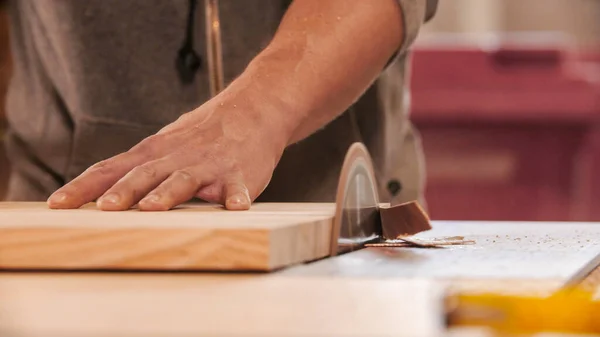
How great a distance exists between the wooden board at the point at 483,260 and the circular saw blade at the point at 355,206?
0.02 metres

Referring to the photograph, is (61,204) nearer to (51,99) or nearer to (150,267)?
(150,267)

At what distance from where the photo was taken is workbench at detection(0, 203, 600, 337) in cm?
43

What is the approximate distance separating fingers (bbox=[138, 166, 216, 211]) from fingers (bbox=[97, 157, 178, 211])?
18mm

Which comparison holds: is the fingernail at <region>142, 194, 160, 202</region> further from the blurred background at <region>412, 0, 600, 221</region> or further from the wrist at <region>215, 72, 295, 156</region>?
the blurred background at <region>412, 0, 600, 221</region>

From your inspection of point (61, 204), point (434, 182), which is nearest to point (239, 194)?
point (61, 204)

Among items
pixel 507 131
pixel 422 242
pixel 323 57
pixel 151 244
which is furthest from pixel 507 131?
pixel 151 244

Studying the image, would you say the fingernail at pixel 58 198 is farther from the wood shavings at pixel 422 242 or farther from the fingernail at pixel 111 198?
the wood shavings at pixel 422 242

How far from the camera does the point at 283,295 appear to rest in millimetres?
499

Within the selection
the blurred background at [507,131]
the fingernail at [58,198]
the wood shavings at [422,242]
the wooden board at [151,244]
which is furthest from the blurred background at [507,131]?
the wooden board at [151,244]

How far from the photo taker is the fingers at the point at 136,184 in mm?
786

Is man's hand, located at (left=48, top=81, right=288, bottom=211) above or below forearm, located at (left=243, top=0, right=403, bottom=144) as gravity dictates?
below

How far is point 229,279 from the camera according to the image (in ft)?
1.82

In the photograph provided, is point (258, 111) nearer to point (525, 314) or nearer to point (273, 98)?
point (273, 98)

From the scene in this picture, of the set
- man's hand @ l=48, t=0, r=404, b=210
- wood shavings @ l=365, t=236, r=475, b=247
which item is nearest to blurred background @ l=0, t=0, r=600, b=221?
man's hand @ l=48, t=0, r=404, b=210
